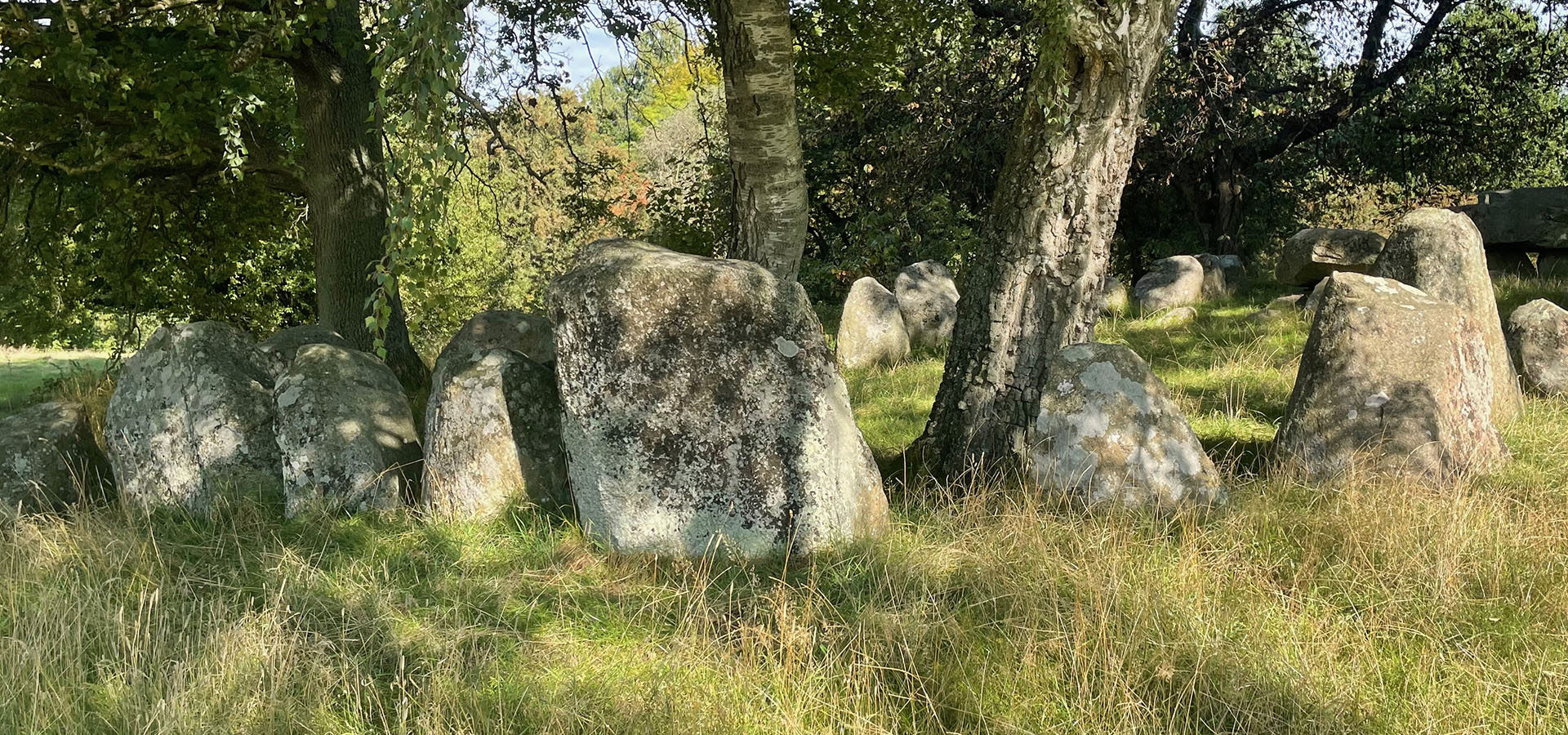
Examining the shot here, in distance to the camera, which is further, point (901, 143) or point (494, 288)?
point (494, 288)

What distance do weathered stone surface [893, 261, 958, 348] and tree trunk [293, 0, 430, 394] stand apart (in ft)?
17.4

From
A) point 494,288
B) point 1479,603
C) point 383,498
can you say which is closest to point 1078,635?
point 1479,603

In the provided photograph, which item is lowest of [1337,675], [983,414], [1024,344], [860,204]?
[1337,675]

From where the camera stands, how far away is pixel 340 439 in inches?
227

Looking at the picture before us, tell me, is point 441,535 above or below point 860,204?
below

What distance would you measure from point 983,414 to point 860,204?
11.5 meters

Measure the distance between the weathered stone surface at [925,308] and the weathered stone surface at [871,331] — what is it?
1.94ft

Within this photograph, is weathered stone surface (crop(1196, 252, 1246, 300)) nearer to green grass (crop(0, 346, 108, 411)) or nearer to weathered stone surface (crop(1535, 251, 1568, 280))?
weathered stone surface (crop(1535, 251, 1568, 280))

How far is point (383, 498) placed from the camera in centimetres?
569

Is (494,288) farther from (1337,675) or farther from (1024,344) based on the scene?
(1337,675)

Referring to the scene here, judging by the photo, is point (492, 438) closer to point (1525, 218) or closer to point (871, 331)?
point (871, 331)

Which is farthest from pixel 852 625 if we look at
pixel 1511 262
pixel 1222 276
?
pixel 1511 262

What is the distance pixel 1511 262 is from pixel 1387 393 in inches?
390

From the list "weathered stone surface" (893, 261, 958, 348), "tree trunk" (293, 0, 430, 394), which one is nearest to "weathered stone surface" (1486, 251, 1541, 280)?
"weathered stone surface" (893, 261, 958, 348)
